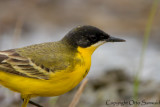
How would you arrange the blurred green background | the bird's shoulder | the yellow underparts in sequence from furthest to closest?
the blurred green background
the bird's shoulder
the yellow underparts

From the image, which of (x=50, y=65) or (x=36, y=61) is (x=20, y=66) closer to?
(x=36, y=61)

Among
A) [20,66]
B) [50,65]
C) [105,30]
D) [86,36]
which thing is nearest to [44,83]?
[50,65]

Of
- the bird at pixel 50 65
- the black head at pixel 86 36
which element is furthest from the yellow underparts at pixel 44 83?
the black head at pixel 86 36

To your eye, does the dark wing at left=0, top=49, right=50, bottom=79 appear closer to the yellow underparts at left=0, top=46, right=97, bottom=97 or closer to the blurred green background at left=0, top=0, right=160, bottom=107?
the yellow underparts at left=0, top=46, right=97, bottom=97

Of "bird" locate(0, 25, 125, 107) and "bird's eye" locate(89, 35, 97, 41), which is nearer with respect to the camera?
"bird" locate(0, 25, 125, 107)

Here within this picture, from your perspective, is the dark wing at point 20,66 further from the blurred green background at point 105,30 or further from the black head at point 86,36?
the blurred green background at point 105,30

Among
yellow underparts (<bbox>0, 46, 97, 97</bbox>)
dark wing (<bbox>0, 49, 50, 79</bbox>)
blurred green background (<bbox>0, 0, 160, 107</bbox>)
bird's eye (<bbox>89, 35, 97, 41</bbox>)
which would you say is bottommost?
blurred green background (<bbox>0, 0, 160, 107</bbox>)

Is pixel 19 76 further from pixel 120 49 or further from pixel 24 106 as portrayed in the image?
pixel 120 49

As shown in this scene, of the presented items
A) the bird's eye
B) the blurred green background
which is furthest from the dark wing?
the blurred green background
